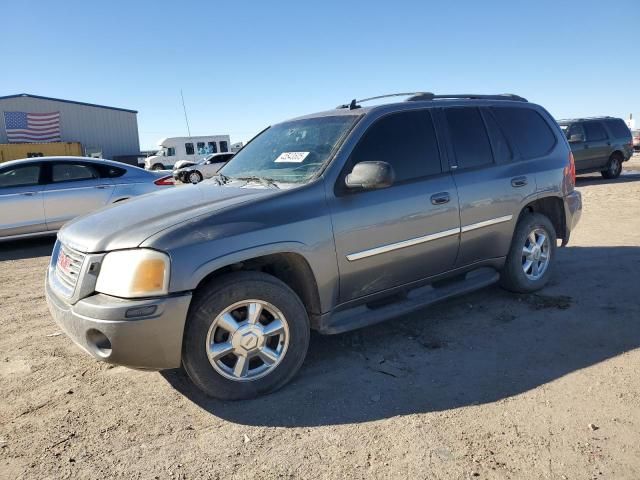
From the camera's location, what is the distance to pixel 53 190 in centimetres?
792

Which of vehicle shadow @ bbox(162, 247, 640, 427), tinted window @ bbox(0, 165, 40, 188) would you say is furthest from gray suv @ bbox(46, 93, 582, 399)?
tinted window @ bbox(0, 165, 40, 188)

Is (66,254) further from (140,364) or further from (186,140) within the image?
(186,140)

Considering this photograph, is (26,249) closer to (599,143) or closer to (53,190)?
(53,190)

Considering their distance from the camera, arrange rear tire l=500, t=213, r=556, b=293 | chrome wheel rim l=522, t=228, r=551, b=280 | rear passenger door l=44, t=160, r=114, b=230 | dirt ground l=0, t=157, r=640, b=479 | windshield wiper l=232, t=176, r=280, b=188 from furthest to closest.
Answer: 1. rear passenger door l=44, t=160, r=114, b=230
2. chrome wheel rim l=522, t=228, r=551, b=280
3. rear tire l=500, t=213, r=556, b=293
4. windshield wiper l=232, t=176, r=280, b=188
5. dirt ground l=0, t=157, r=640, b=479

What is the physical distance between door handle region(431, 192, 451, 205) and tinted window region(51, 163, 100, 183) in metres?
6.66

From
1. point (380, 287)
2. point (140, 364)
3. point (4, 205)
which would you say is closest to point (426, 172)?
point (380, 287)

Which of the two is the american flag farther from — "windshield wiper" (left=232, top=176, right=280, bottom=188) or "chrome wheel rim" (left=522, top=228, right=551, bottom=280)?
"chrome wheel rim" (left=522, top=228, right=551, bottom=280)

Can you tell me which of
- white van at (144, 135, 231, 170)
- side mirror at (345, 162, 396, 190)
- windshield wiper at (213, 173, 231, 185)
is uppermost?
white van at (144, 135, 231, 170)

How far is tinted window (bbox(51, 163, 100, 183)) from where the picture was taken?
8.05m

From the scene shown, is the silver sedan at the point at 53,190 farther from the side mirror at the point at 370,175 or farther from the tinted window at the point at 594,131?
the tinted window at the point at 594,131

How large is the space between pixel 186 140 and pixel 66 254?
1279 inches

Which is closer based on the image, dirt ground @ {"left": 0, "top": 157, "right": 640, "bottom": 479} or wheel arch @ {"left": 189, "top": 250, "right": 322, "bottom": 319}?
dirt ground @ {"left": 0, "top": 157, "right": 640, "bottom": 479}

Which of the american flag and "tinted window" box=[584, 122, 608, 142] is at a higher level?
the american flag

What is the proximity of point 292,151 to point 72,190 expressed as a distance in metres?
5.80
